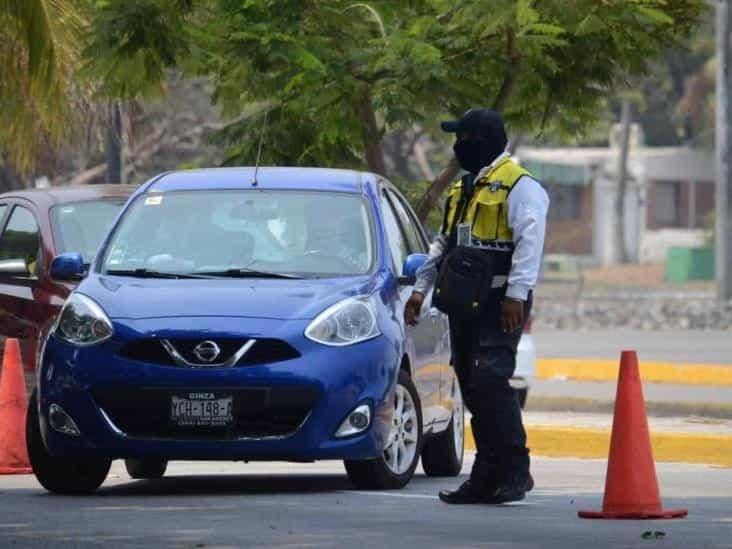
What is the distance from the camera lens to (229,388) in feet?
33.9

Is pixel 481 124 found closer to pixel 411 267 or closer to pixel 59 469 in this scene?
pixel 411 267

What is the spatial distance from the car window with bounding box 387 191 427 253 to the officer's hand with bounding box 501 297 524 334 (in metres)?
2.40

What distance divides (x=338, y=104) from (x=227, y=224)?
4519 millimetres

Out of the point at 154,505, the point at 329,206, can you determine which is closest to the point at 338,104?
the point at 329,206

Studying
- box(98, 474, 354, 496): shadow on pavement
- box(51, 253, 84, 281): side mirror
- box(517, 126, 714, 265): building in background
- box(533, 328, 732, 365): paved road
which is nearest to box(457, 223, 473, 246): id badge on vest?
box(98, 474, 354, 496): shadow on pavement

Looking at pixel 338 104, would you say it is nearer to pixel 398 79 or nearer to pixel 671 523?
pixel 398 79

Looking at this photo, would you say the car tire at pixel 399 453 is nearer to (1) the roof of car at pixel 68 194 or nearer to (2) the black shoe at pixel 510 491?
(2) the black shoe at pixel 510 491

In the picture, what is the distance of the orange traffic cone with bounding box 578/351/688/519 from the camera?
9.56m

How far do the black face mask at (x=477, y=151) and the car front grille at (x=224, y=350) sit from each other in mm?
1210

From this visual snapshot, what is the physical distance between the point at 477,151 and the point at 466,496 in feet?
5.27

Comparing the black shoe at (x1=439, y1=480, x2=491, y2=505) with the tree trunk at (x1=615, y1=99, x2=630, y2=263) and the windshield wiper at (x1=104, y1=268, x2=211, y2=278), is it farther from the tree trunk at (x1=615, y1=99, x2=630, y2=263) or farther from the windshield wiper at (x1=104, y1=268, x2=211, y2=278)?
the tree trunk at (x1=615, y1=99, x2=630, y2=263)

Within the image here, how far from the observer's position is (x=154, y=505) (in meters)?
10.2

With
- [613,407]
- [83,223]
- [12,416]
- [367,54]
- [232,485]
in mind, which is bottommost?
[613,407]

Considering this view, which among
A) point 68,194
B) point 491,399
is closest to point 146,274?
point 491,399
